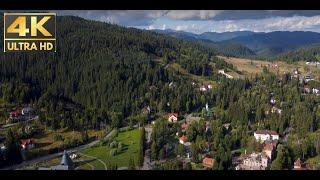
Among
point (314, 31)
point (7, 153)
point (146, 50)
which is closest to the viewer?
point (7, 153)

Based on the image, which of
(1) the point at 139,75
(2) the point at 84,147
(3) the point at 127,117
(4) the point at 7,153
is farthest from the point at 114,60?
(4) the point at 7,153

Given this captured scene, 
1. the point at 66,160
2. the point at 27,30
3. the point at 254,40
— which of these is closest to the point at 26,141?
the point at 66,160

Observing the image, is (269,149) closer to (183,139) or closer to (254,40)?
(183,139)

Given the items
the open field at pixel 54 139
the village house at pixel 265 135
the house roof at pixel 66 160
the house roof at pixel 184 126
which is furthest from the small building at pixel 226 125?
the house roof at pixel 66 160

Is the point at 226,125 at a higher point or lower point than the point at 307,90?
lower

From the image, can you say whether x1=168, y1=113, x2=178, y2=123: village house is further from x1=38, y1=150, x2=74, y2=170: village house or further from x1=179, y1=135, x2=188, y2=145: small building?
x1=38, y1=150, x2=74, y2=170: village house

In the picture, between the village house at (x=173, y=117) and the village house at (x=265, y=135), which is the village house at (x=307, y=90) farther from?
the village house at (x=173, y=117)
